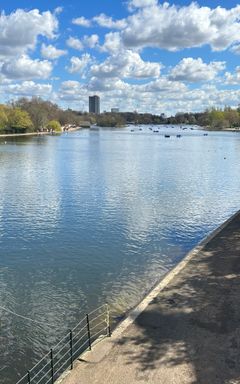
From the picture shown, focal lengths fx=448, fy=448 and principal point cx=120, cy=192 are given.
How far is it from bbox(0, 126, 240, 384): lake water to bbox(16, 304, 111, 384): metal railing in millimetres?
410

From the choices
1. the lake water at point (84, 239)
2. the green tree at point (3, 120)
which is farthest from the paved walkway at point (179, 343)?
the green tree at point (3, 120)

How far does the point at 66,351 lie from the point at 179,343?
457 centimetres

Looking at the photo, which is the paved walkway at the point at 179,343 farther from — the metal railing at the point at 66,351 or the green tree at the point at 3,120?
the green tree at the point at 3,120

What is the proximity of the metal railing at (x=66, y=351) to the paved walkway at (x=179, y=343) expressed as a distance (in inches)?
40.2

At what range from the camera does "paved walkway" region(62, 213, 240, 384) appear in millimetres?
13078

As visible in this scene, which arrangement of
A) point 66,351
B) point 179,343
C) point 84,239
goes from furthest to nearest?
1. point 84,239
2. point 66,351
3. point 179,343

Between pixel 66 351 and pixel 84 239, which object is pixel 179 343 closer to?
pixel 66 351

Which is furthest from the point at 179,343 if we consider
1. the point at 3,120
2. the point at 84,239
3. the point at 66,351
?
the point at 3,120

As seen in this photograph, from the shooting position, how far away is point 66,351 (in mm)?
16812

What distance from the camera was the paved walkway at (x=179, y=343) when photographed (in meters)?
13.1

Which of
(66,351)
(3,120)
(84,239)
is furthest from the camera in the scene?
(3,120)

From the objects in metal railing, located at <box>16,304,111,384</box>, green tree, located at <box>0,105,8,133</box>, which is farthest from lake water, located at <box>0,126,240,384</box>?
green tree, located at <box>0,105,8,133</box>

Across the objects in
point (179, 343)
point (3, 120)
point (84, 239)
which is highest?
point (3, 120)

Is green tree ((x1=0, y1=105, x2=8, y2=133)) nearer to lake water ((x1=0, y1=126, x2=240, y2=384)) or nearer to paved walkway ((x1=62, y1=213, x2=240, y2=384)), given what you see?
lake water ((x1=0, y1=126, x2=240, y2=384))
